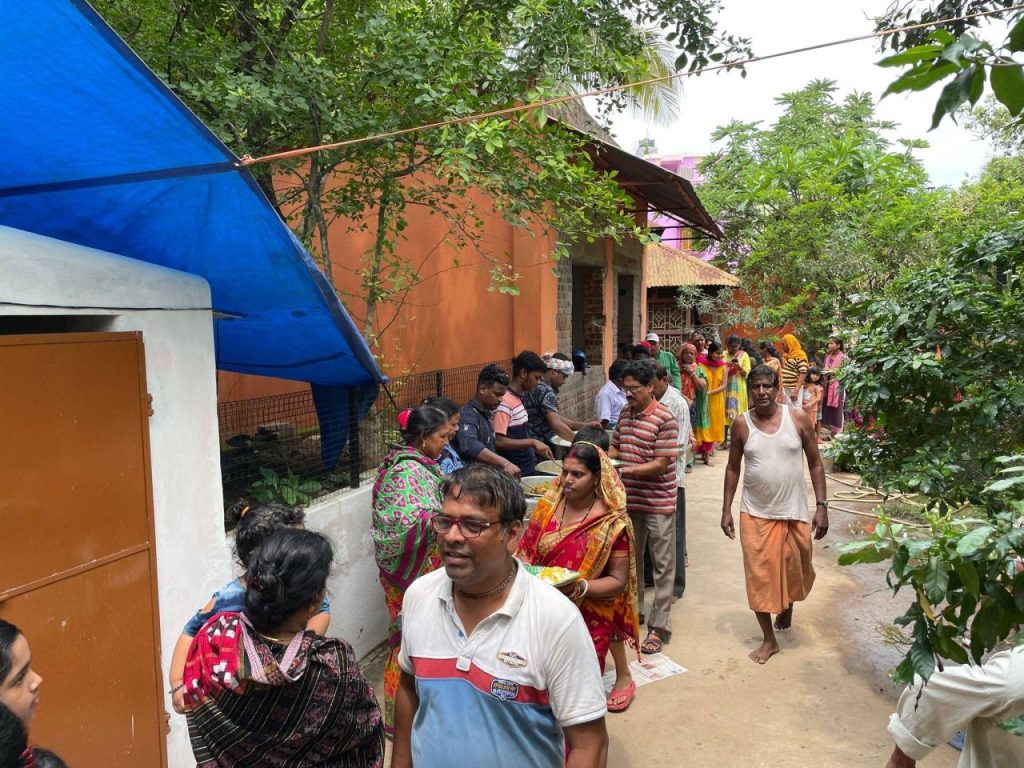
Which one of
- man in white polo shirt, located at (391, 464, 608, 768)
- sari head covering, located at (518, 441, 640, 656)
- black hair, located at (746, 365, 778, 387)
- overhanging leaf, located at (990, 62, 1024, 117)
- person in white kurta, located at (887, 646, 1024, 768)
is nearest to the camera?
overhanging leaf, located at (990, 62, 1024, 117)

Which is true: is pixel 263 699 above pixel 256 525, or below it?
below

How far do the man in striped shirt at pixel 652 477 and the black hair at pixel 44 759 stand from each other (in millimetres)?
3520

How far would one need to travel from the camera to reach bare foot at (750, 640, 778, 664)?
4.53 metres

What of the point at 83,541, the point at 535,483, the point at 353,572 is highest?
the point at 83,541

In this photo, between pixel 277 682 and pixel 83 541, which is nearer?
pixel 277 682

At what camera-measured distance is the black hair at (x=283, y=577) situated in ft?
5.88

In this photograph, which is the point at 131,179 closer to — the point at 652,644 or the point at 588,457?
the point at 588,457

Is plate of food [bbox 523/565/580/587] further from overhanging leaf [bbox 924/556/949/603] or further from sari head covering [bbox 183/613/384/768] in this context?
overhanging leaf [bbox 924/556/949/603]

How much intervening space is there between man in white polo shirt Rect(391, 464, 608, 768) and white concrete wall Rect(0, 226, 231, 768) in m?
1.47

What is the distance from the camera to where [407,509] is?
3.26m

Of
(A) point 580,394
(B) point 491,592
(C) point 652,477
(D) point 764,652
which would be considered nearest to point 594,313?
(A) point 580,394

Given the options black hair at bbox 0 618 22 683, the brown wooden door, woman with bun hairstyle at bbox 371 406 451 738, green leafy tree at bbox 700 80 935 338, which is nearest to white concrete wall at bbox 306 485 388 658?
woman with bun hairstyle at bbox 371 406 451 738

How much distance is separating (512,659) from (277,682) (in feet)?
1.80

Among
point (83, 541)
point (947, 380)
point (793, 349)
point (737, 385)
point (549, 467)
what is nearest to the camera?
point (83, 541)
